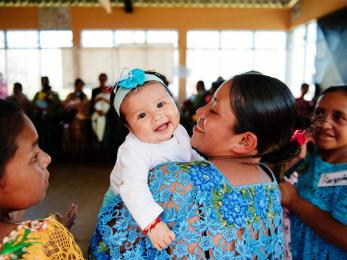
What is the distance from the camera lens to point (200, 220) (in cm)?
88

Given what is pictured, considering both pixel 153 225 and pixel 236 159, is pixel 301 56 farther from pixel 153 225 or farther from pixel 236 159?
pixel 153 225

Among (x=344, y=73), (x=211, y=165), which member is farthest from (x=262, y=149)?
(x=344, y=73)

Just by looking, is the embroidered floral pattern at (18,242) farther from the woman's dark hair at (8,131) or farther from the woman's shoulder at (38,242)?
the woman's dark hair at (8,131)

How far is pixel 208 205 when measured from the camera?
891mm

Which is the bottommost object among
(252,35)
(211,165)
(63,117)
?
(63,117)

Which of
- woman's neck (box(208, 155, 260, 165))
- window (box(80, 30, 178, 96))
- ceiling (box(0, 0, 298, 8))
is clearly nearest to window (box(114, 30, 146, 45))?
window (box(80, 30, 178, 96))

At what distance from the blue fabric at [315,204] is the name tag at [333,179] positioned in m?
0.01

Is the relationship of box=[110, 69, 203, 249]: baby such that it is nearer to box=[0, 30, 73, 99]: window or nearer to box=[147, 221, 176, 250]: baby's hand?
box=[147, 221, 176, 250]: baby's hand

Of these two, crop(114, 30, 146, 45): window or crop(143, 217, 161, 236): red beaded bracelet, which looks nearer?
crop(143, 217, 161, 236): red beaded bracelet

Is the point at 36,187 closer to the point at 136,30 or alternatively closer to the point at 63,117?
the point at 63,117

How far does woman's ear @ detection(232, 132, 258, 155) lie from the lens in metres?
1.01

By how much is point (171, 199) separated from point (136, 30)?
1085 centimetres

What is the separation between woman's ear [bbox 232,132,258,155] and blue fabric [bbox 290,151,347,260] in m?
0.50

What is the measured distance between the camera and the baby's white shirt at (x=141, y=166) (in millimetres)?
922
